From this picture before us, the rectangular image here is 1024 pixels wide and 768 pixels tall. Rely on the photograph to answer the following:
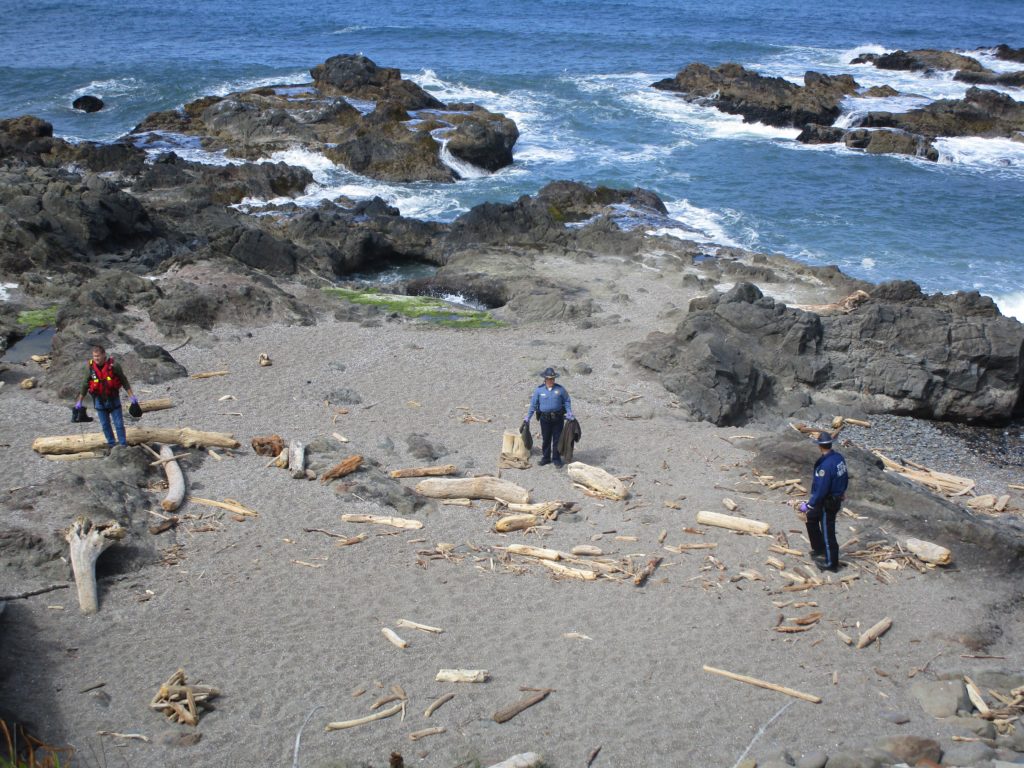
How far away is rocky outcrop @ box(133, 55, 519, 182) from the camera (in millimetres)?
39531

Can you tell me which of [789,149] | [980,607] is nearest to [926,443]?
[980,607]

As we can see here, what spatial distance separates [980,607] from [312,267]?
20463 millimetres

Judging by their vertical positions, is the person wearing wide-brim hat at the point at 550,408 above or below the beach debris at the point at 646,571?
above

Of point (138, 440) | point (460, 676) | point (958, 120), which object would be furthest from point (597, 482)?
point (958, 120)

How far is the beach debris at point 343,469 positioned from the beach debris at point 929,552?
7854 mm

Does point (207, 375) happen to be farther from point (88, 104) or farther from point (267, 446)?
point (88, 104)

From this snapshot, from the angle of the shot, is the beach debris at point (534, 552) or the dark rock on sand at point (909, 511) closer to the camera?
the beach debris at point (534, 552)

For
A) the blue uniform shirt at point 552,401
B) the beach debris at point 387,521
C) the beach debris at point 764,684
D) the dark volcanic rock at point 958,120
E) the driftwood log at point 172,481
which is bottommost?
the beach debris at point 764,684

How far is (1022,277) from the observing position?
99.5 ft

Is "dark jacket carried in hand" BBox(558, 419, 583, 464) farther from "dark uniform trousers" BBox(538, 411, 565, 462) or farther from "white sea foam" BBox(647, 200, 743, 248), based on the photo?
"white sea foam" BBox(647, 200, 743, 248)

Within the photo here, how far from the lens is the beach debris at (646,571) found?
11789mm

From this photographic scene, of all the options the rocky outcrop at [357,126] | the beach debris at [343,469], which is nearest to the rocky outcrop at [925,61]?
the rocky outcrop at [357,126]

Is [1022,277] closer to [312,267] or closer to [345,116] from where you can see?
[312,267]

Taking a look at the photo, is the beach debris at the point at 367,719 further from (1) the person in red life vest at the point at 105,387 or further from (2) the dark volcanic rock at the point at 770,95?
(2) the dark volcanic rock at the point at 770,95
